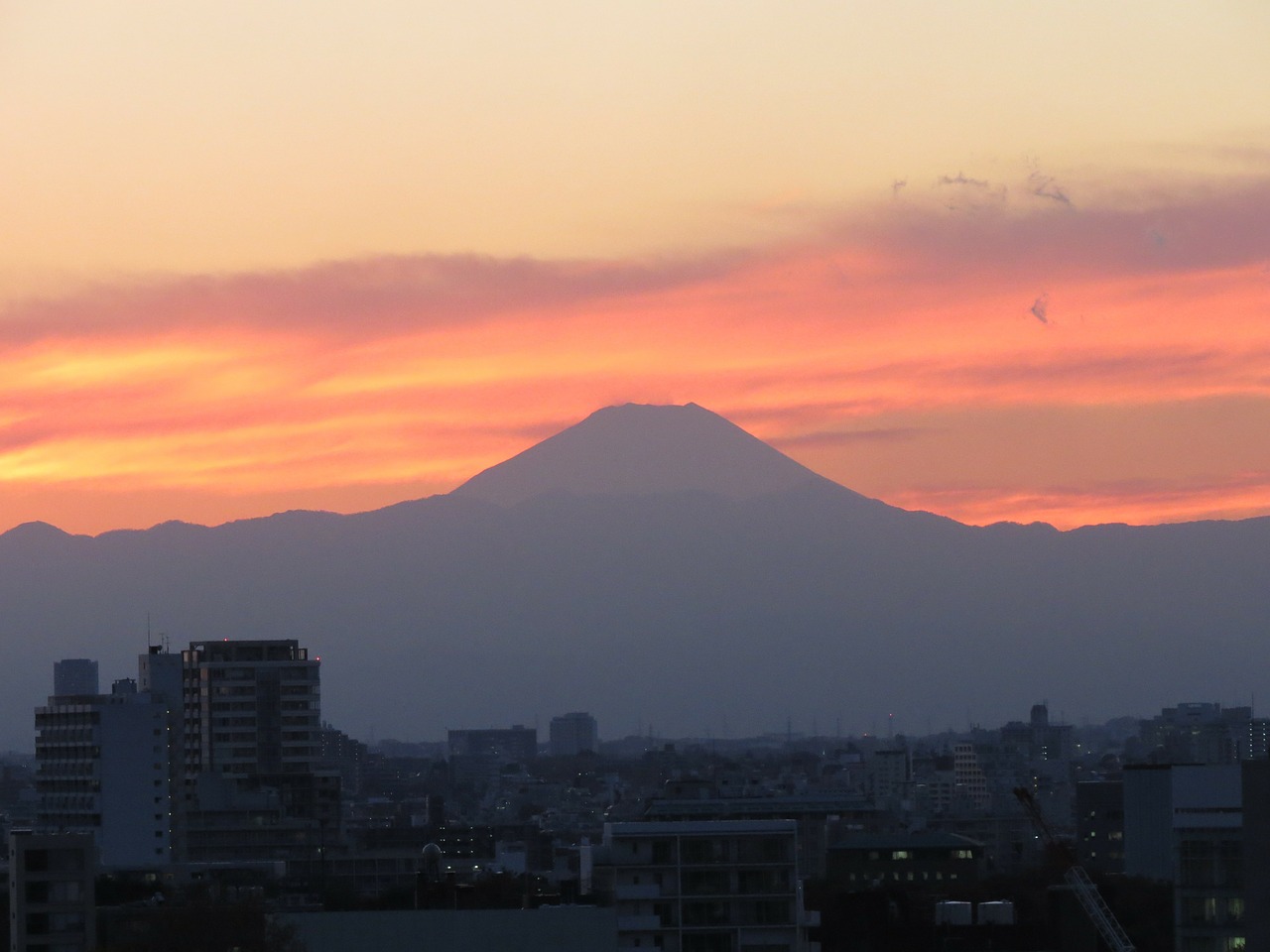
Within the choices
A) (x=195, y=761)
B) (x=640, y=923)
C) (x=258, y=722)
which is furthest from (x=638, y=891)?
(x=195, y=761)

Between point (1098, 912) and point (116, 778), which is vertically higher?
point (116, 778)

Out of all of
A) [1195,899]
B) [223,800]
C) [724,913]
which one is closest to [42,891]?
[724,913]

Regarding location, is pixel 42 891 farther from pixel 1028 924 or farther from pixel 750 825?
pixel 1028 924

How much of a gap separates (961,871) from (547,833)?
4474 centimetres

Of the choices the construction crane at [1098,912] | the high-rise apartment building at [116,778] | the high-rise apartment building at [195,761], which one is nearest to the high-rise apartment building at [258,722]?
the high-rise apartment building at [195,761]

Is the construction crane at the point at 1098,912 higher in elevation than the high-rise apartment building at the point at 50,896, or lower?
lower

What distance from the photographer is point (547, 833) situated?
134250mm

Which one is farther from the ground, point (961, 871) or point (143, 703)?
point (143, 703)

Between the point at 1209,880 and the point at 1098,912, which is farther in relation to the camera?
the point at 1098,912

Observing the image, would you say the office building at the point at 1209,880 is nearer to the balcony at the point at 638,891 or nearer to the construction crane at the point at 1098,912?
the construction crane at the point at 1098,912

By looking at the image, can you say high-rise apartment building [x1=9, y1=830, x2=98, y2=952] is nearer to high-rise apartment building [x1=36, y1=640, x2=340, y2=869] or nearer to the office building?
the office building

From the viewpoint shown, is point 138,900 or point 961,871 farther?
point 961,871

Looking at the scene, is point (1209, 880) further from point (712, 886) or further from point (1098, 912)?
point (1098, 912)

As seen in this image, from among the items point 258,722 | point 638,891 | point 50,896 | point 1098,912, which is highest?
point 258,722
